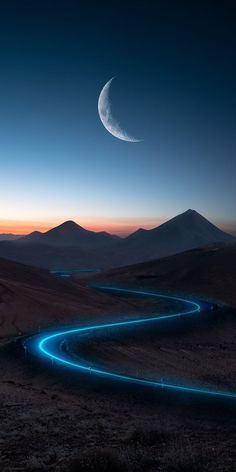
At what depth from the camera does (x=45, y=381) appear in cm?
2817

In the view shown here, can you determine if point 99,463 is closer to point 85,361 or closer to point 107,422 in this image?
point 107,422

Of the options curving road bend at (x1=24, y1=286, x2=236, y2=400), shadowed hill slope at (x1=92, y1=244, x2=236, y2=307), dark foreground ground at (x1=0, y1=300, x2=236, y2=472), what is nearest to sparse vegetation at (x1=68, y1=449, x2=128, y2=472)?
dark foreground ground at (x1=0, y1=300, x2=236, y2=472)

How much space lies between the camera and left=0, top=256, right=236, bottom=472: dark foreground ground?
1568 cm

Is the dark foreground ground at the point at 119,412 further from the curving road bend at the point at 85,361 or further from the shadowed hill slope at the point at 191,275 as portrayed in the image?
the shadowed hill slope at the point at 191,275

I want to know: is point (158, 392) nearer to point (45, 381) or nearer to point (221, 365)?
point (45, 381)

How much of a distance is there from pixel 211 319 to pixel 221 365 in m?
22.3

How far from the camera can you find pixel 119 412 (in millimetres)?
22656

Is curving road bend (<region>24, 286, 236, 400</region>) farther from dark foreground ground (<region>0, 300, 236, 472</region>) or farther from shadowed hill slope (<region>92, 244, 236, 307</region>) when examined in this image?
shadowed hill slope (<region>92, 244, 236, 307</region>)

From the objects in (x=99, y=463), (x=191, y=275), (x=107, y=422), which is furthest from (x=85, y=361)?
(x=191, y=275)

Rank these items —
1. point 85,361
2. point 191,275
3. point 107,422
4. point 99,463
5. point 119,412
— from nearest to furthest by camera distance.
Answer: point 99,463
point 107,422
point 119,412
point 85,361
point 191,275

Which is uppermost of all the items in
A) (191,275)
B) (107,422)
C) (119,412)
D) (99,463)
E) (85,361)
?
(191,275)

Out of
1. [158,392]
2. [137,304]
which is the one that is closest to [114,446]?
[158,392]

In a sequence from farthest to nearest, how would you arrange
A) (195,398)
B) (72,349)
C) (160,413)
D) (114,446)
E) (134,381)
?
(72,349) < (134,381) < (195,398) < (160,413) < (114,446)

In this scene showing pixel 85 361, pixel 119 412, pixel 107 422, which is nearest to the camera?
pixel 107 422
